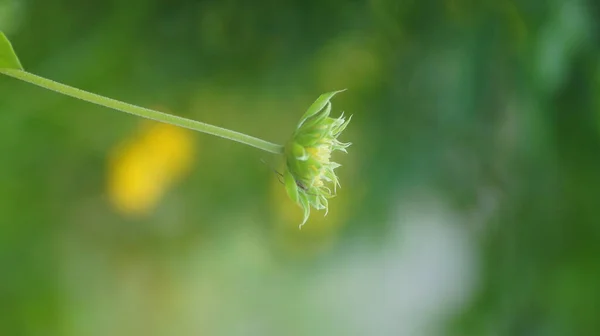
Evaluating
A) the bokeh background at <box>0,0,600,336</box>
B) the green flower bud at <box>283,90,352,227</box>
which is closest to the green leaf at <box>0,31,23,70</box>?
the green flower bud at <box>283,90,352,227</box>

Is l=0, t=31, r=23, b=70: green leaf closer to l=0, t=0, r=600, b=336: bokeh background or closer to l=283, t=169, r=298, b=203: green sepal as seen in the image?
l=283, t=169, r=298, b=203: green sepal

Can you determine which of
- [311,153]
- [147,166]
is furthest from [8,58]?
[147,166]

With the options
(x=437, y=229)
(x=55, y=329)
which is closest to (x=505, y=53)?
(x=437, y=229)

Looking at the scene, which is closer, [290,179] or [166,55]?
[290,179]

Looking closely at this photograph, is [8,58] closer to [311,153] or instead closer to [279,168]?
[311,153]

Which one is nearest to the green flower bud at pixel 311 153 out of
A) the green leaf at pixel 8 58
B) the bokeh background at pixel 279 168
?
the green leaf at pixel 8 58

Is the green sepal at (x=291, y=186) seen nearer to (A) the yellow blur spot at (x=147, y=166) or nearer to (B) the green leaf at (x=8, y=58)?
(B) the green leaf at (x=8, y=58)

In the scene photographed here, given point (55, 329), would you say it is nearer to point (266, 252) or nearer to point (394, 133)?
point (266, 252)
